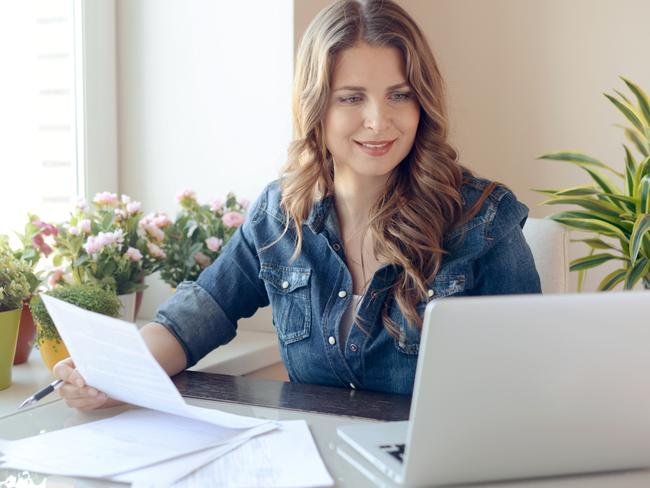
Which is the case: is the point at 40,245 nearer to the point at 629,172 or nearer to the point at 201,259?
the point at 201,259

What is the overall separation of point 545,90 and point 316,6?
1022mm

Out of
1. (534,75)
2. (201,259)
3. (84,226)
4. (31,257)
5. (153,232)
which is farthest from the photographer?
(534,75)

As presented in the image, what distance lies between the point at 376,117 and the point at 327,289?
34cm

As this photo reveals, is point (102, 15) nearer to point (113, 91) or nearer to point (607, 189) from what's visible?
point (113, 91)

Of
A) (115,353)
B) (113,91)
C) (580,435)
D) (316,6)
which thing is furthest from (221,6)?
(580,435)

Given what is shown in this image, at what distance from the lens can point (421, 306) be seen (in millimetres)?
1590

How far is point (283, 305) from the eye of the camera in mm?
1713

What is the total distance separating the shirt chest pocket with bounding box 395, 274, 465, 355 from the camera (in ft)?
5.18

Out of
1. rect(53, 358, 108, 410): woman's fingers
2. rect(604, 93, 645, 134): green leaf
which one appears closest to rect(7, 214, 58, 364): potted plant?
rect(53, 358, 108, 410): woman's fingers

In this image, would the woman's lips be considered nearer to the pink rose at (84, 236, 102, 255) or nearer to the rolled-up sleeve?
the rolled-up sleeve

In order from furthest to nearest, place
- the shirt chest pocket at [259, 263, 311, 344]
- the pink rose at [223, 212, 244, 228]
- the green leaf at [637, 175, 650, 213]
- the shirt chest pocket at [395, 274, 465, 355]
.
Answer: the green leaf at [637, 175, 650, 213]
the pink rose at [223, 212, 244, 228]
the shirt chest pocket at [259, 263, 311, 344]
the shirt chest pocket at [395, 274, 465, 355]

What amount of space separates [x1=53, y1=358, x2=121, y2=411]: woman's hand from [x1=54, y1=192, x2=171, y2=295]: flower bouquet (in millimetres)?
691

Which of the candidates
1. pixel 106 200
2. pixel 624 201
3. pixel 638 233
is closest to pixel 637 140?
pixel 624 201

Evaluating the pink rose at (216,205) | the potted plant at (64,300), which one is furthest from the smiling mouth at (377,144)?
the pink rose at (216,205)
